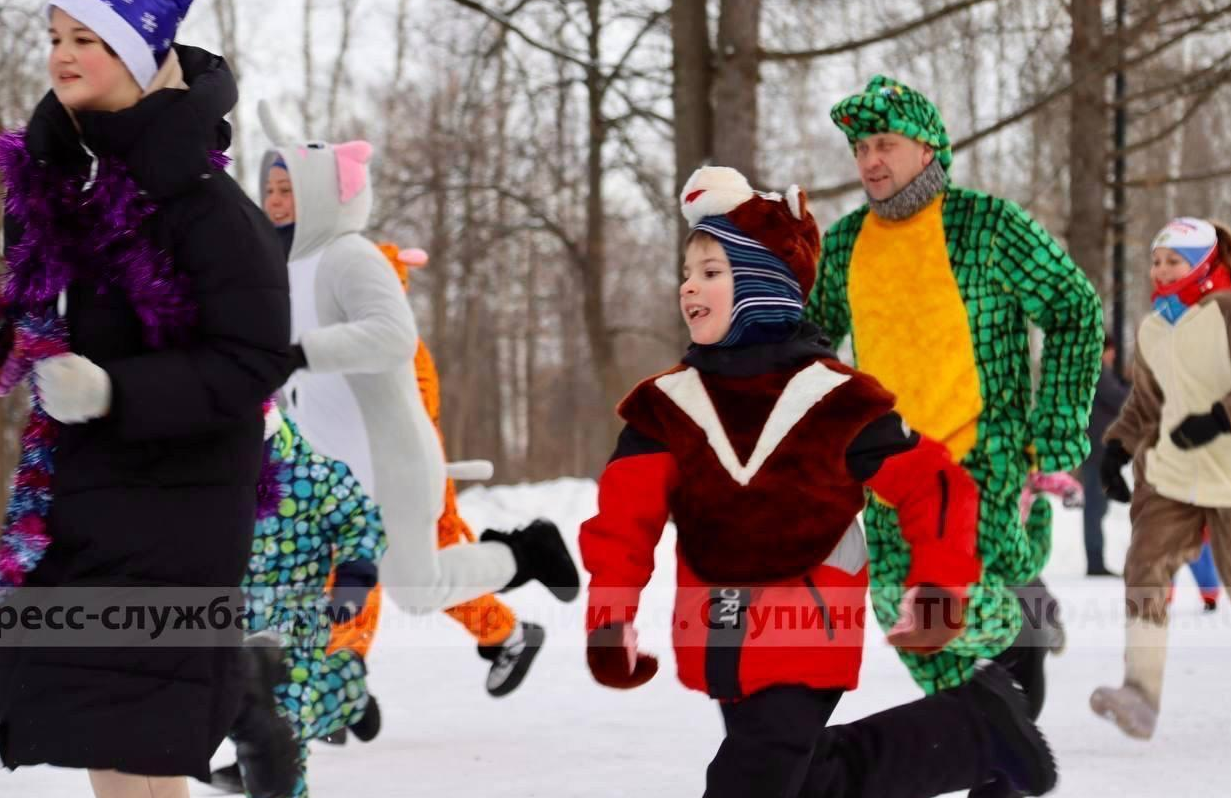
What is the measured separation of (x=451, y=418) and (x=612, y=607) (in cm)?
2480

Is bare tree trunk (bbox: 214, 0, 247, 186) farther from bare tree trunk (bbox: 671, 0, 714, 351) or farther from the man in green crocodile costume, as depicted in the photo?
the man in green crocodile costume

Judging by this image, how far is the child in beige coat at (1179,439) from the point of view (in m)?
5.19

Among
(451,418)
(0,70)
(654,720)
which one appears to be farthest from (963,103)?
(654,720)

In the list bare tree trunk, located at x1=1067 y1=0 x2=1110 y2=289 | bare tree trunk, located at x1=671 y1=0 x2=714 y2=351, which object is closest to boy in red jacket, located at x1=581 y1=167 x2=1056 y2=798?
bare tree trunk, located at x1=671 y1=0 x2=714 y2=351

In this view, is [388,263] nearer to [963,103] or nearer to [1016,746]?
[1016,746]

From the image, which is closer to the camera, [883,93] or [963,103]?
[883,93]

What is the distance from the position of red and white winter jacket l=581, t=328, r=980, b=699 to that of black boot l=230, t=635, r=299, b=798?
1.00 m

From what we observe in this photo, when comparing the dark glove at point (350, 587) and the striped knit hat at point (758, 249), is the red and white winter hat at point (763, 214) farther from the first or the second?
the dark glove at point (350, 587)

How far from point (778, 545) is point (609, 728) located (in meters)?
2.56

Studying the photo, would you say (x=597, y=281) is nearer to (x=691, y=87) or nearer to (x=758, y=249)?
(x=691, y=87)

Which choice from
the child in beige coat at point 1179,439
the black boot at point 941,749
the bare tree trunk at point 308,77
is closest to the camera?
the black boot at point 941,749

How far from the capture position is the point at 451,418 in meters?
27.5

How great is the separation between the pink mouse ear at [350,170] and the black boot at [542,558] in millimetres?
1347

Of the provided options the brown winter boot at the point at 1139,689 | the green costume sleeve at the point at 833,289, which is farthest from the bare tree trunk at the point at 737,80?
the green costume sleeve at the point at 833,289
